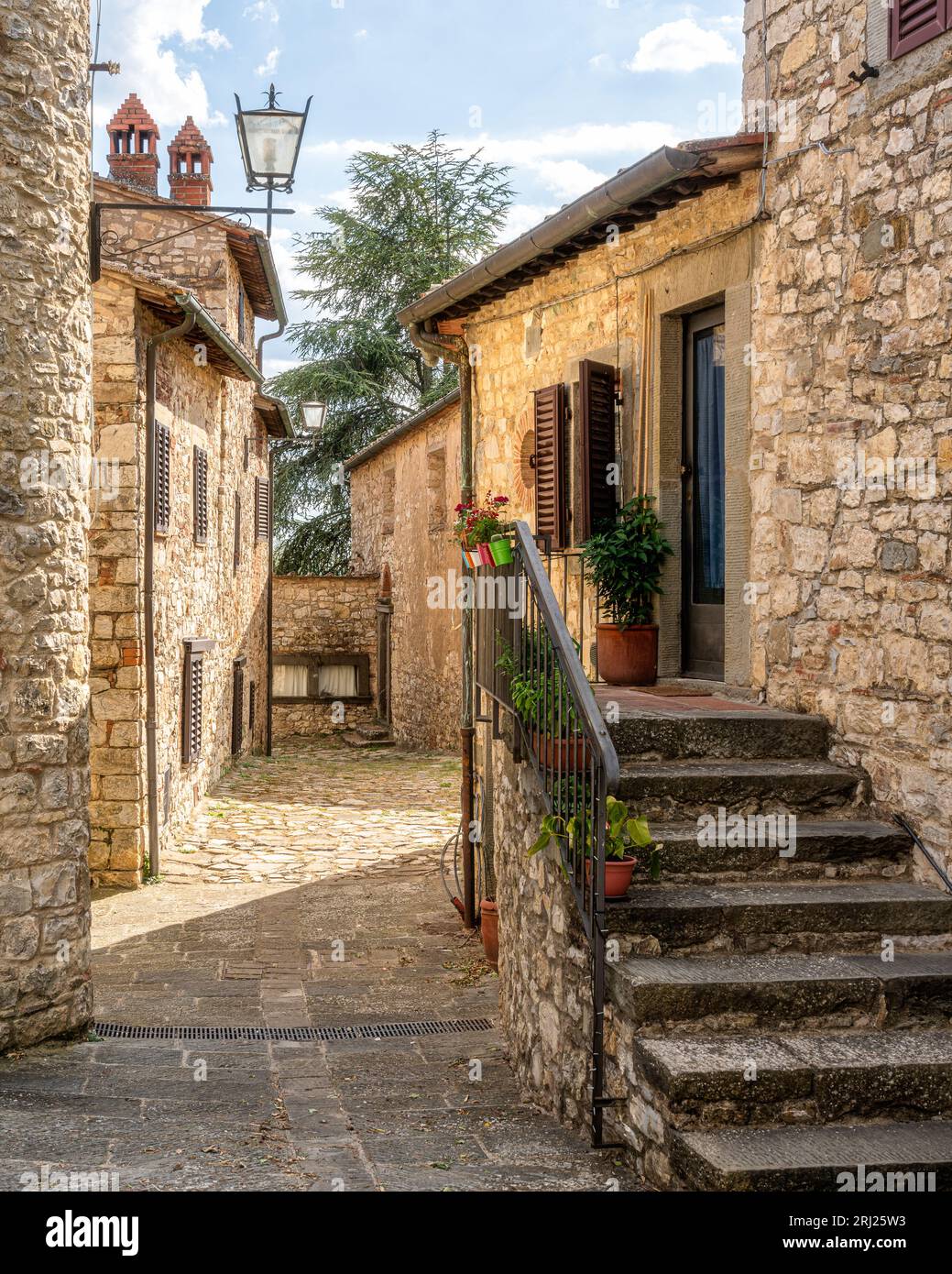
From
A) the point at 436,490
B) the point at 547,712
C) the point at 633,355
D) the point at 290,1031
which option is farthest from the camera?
the point at 436,490

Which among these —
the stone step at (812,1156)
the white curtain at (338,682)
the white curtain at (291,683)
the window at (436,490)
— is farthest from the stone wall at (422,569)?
the stone step at (812,1156)

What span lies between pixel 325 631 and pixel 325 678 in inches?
38.6

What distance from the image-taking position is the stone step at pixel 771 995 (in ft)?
12.7

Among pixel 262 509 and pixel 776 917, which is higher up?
pixel 262 509

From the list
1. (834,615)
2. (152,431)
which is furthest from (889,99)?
(152,431)

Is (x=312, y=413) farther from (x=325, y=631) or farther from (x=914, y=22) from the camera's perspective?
(x=914, y=22)

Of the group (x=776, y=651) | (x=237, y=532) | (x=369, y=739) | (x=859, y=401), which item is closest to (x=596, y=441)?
(x=776, y=651)

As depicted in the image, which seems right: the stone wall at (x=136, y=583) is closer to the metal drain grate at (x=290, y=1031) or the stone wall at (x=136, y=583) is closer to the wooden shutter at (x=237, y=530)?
the wooden shutter at (x=237, y=530)

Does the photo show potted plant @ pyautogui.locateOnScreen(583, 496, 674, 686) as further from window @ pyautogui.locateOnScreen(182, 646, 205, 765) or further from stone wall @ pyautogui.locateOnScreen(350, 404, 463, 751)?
stone wall @ pyautogui.locateOnScreen(350, 404, 463, 751)

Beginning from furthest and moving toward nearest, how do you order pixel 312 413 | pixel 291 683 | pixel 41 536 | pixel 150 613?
pixel 291 683 < pixel 312 413 < pixel 150 613 < pixel 41 536

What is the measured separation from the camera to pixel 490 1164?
385 centimetres

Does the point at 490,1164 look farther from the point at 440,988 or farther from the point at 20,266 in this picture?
the point at 20,266

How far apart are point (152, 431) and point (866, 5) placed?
701 centimetres

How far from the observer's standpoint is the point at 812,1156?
131 inches
